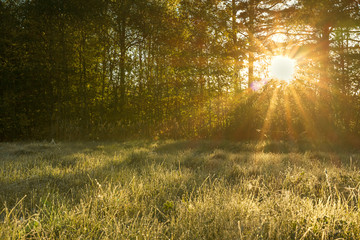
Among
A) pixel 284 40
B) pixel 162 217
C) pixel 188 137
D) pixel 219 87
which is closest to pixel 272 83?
pixel 219 87

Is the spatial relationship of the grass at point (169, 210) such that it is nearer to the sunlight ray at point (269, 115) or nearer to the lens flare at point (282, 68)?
the sunlight ray at point (269, 115)

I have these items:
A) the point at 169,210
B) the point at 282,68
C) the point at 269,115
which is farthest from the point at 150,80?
the point at 169,210

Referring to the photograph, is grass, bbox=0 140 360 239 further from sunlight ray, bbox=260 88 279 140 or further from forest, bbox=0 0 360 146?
forest, bbox=0 0 360 146

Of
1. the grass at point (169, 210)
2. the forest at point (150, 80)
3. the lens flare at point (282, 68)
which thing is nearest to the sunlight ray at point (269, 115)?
the forest at point (150, 80)

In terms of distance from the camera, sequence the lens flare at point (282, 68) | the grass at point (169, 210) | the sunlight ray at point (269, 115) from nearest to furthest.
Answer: the grass at point (169, 210)
the sunlight ray at point (269, 115)
the lens flare at point (282, 68)

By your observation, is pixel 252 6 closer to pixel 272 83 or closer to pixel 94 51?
pixel 272 83

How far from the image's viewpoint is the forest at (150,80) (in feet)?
30.0

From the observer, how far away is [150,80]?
34.7 feet

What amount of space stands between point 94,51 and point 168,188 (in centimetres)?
870

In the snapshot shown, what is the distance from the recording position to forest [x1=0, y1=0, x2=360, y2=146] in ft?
30.0

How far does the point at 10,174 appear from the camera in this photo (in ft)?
11.4

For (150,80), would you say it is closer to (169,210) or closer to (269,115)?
(269,115)

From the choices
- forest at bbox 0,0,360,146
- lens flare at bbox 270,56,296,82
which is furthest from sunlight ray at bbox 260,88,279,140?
lens flare at bbox 270,56,296,82

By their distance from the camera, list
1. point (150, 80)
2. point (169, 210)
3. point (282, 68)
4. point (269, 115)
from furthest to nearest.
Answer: point (282, 68) < point (150, 80) < point (269, 115) < point (169, 210)
